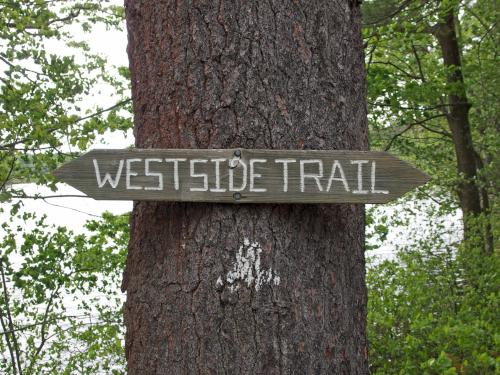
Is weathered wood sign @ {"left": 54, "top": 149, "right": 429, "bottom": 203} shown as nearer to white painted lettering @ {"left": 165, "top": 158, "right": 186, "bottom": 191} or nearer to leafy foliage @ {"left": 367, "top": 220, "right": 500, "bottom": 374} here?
white painted lettering @ {"left": 165, "top": 158, "right": 186, "bottom": 191}

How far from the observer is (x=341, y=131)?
6.85 feet

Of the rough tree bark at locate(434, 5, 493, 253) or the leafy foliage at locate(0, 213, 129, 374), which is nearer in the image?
the leafy foliage at locate(0, 213, 129, 374)

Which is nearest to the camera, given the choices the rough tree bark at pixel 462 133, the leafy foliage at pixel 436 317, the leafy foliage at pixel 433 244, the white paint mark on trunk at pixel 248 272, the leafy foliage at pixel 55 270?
the white paint mark on trunk at pixel 248 272

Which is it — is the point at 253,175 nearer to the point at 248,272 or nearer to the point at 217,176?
the point at 217,176

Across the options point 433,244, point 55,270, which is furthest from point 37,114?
point 433,244

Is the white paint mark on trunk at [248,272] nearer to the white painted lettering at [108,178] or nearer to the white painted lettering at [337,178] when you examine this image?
the white painted lettering at [337,178]

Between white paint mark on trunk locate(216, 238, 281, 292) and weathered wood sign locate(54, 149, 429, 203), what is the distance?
16 centimetres

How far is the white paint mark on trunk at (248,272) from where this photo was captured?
190 cm

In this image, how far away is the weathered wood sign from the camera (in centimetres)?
195

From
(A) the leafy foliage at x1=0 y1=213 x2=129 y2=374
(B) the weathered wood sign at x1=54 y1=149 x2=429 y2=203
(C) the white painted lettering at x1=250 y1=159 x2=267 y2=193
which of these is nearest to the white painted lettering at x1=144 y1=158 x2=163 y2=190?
(B) the weathered wood sign at x1=54 y1=149 x2=429 y2=203

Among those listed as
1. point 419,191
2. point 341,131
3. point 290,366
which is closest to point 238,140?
point 341,131

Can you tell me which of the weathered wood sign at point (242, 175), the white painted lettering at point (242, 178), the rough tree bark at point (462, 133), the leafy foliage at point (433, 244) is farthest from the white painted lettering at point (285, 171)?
the rough tree bark at point (462, 133)

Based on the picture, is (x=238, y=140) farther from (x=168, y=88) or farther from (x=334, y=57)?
(x=334, y=57)

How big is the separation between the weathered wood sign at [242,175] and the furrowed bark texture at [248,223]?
0.05m
